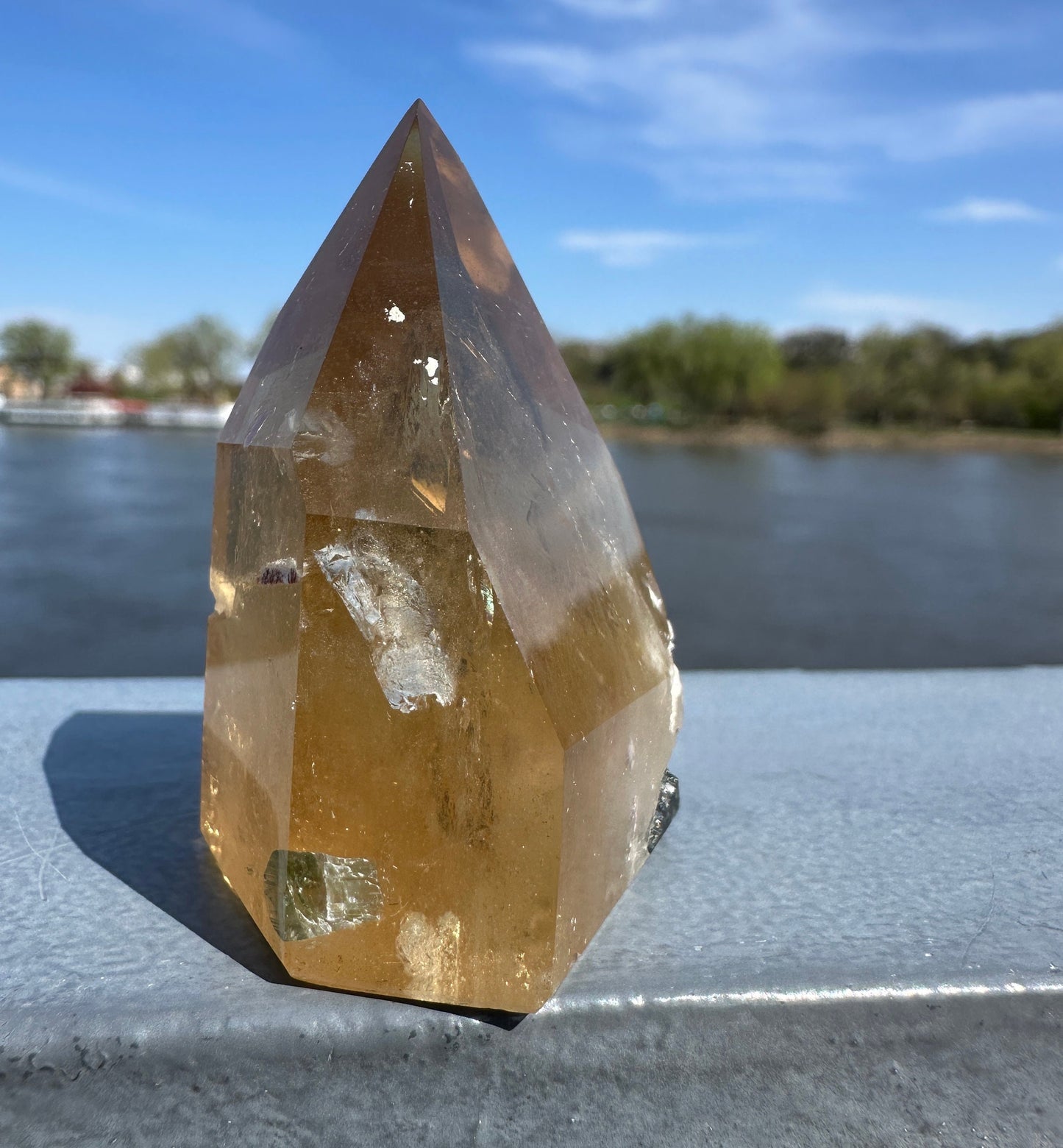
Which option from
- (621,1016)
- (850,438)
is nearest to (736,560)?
(621,1016)

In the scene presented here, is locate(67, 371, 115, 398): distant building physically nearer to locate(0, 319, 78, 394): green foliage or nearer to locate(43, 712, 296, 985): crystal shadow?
locate(0, 319, 78, 394): green foliage

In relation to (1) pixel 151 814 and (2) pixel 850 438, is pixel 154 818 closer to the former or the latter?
(1) pixel 151 814

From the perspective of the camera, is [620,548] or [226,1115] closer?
[226,1115]

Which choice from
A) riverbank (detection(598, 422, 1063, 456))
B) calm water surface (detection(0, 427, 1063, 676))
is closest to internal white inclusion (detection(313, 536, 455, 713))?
calm water surface (detection(0, 427, 1063, 676))

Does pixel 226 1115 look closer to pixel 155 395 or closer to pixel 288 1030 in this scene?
pixel 288 1030

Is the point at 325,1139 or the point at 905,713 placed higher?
the point at 905,713

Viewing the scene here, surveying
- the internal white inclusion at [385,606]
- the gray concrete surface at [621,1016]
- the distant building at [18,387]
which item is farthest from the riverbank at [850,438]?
the internal white inclusion at [385,606]

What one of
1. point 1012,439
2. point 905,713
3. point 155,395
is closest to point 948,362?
point 1012,439

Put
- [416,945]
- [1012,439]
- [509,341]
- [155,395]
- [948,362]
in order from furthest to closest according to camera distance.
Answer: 1. [155,395]
2. [948,362]
3. [1012,439]
4. [509,341]
5. [416,945]
